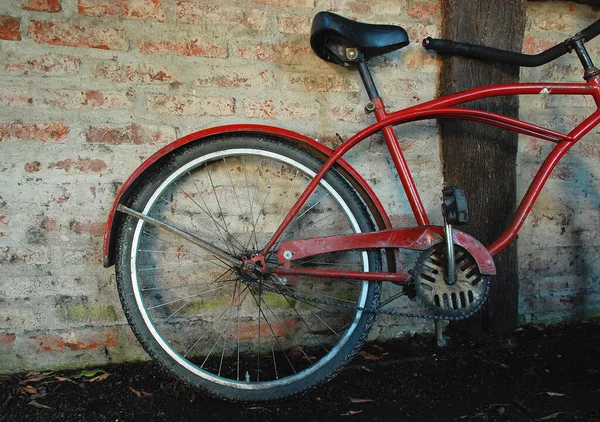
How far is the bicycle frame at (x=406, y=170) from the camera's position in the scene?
2.03 m

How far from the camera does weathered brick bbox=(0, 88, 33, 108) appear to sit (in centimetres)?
208

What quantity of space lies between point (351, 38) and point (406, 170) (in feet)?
1.90

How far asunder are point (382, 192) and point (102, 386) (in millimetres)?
1491

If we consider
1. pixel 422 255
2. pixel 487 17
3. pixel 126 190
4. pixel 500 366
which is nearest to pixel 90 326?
pixel 126 190

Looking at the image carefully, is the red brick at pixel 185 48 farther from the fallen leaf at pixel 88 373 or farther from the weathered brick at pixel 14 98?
the fallen leaf at pixel 88 373

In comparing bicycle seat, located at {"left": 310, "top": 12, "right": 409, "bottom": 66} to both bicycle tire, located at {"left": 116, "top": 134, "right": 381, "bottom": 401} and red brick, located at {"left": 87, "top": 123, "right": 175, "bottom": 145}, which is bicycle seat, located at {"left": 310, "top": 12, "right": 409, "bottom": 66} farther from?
red brick, located at {"left": 87, "top": 123, "right": 175, "bottom": 145}

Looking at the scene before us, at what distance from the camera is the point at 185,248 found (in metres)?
2.30

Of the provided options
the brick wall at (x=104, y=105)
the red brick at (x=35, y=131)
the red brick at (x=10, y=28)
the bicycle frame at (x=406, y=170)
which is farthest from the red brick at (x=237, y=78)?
the red brick at (x=10, y=28)

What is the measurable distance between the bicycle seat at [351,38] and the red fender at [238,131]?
394 mm

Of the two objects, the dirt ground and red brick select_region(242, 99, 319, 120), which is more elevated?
red brick select_region(242, 99, 319, 120)

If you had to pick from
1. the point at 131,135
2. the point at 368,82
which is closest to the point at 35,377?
the point at 131,135

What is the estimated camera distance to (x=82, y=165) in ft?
7.13

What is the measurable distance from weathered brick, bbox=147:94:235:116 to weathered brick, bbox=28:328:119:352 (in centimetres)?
100

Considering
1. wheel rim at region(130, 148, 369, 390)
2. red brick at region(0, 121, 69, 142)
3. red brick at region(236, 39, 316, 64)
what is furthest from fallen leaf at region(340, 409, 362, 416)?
red brick at region(0, 121, 69, 142)
